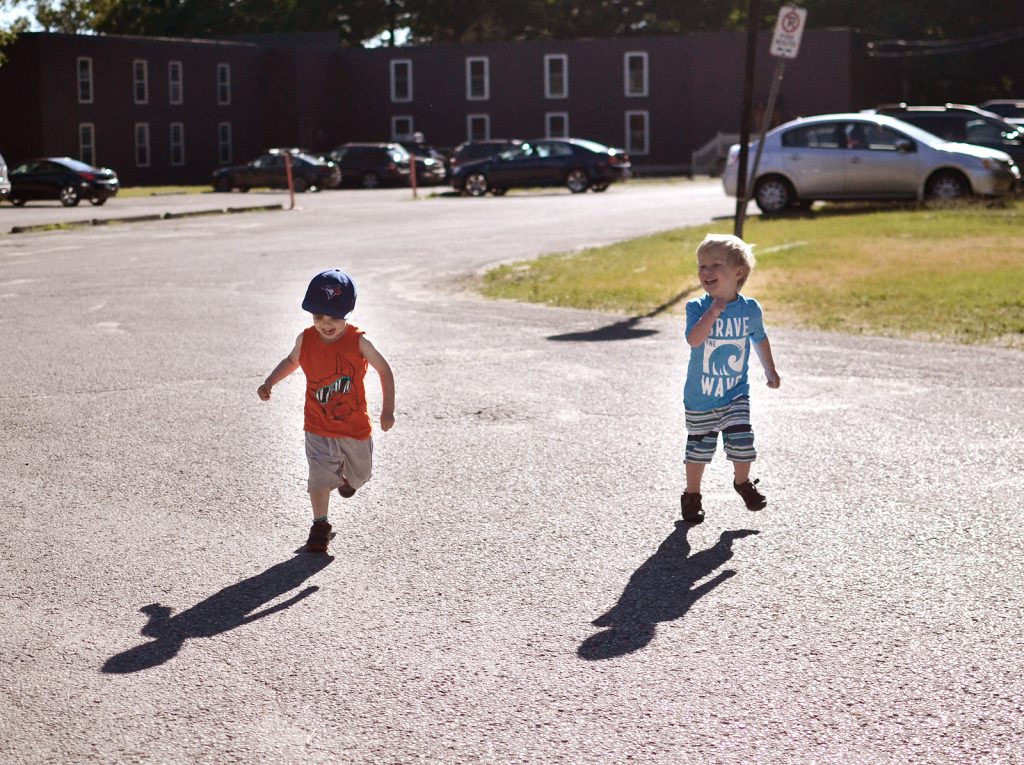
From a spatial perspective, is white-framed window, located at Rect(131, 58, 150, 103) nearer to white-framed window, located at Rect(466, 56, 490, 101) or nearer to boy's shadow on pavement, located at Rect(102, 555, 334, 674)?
white-framed window, located at Rect(466, 56, 490, 101)

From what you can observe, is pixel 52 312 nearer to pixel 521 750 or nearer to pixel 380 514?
pixel 380 514

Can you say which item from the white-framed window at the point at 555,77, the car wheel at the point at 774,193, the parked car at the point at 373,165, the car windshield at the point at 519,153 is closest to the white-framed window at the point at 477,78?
the white-framed window at the point at 555,77

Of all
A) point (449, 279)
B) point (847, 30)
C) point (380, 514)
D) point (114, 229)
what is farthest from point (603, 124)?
point (380, 514)

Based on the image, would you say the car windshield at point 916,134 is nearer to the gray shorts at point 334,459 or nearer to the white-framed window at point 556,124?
the gray shorts at point 334,459

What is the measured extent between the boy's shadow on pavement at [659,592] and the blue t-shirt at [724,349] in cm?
57

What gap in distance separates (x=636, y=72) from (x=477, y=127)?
7.48 meters

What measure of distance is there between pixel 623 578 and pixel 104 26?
89.4 metres

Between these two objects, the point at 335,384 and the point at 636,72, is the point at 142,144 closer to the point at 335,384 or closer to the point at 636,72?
the point at 636,72

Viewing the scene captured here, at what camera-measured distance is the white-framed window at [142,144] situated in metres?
62.7

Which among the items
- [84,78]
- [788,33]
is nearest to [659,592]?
[788,33]

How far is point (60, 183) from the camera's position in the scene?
41219 mm

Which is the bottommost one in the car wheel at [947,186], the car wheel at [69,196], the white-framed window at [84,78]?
the car wheel at [947,186]

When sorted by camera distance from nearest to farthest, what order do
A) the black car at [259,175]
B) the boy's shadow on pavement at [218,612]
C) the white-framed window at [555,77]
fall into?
the boy's shadow on pavement at [218,612], the black car at [259,175], the white-framed window at [555,77]

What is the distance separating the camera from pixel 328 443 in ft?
20.1
